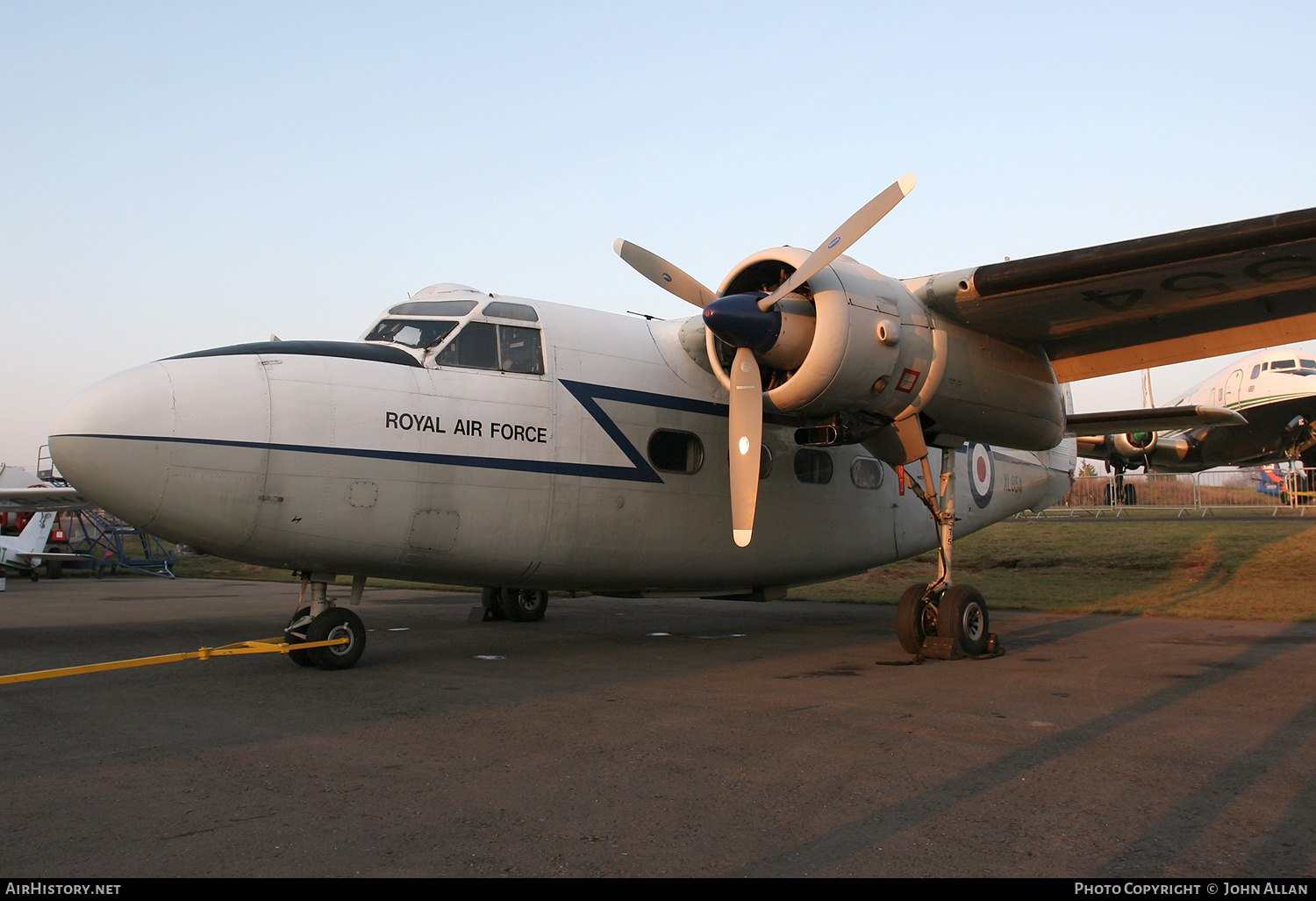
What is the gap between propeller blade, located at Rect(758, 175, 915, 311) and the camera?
812 centimetres

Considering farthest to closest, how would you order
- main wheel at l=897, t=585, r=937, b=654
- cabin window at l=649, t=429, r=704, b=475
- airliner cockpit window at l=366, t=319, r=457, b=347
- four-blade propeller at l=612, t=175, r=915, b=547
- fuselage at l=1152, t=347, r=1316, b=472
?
1. fuselage at l=1152, t=347, r=1316, b=472
2. cabin window at l=649, t=429, r=704, b=475
3. main wheel at l=897, t=585, r=937, b=654
4. airliner cockpit window at l=366, t=319, r=457, b=347
5. four-blade propeller at l=612, t=175, r=915, b=547

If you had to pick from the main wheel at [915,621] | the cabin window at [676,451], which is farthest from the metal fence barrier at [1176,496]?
the cabin window at [676,451]

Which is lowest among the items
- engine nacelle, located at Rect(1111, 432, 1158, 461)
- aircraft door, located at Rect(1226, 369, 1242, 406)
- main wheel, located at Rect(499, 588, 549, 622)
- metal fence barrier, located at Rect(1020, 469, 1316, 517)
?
main wheel, located at Rect(499, 588, 549, 622)

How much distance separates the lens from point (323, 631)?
26.3 feet

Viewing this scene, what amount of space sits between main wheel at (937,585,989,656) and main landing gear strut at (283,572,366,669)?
19.5 ft

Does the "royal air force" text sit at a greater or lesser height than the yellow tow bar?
greater

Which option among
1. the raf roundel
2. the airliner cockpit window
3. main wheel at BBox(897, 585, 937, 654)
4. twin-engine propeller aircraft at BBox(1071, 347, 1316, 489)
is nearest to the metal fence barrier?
twin-engine propeller aircraft at BBox(1071, 347, 1316, 489)

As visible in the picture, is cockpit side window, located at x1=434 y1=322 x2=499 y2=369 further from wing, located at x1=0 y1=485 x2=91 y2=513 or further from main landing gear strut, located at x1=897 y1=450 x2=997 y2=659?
wing, located at x1=0 y1=485 x2=91 y2=513

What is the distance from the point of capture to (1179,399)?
1489 inches

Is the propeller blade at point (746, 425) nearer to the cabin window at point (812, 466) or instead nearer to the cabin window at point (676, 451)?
the cabin window at point (676, 451)

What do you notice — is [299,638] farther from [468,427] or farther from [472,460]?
[468,427]

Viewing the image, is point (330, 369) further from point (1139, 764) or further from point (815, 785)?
point (1139, 764)

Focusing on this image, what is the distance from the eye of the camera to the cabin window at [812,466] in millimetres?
10977

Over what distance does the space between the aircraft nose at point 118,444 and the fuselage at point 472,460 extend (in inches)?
0.6
